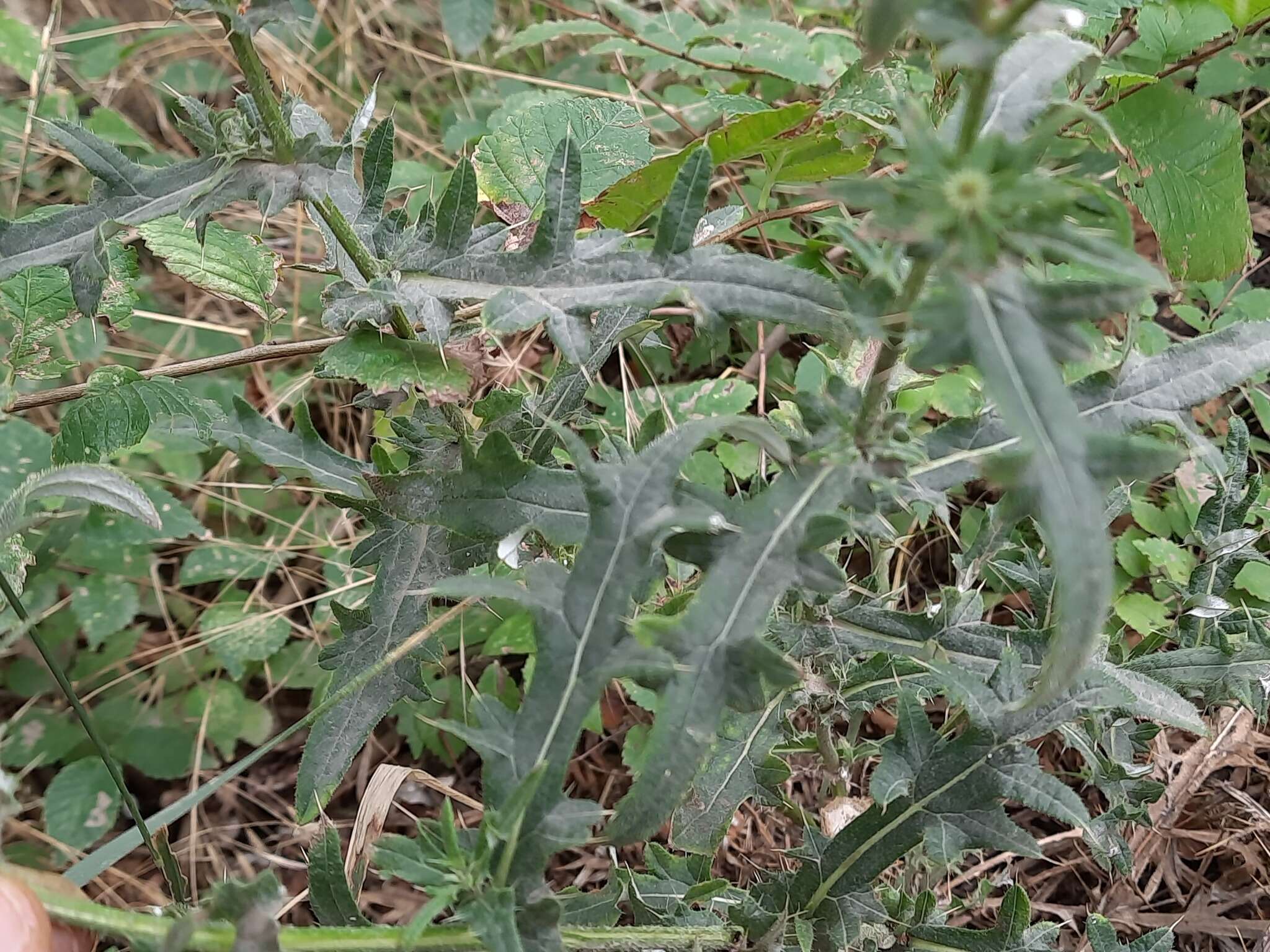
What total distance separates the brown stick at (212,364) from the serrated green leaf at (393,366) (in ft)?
1.06

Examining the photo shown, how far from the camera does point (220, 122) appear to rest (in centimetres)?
118

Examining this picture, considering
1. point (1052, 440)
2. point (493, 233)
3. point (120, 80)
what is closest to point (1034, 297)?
point (1052, 440)

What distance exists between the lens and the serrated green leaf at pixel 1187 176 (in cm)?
202

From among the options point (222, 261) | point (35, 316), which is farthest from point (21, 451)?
point (222, 261)

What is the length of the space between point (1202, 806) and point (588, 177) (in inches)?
73.5

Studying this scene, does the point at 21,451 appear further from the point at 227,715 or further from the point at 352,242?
the point at 352,242

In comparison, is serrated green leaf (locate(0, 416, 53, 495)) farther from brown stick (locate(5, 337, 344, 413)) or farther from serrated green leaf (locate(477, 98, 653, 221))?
serrated green leaf (locate(477, 98, 653, 221))

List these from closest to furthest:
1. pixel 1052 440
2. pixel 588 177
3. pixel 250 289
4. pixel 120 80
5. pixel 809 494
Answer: pixel 1052 440, pixel 809 494, pixel 250 289, pixel 588 177, pixel 120 80

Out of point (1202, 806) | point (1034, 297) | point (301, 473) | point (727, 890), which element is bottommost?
point (1202, 806)

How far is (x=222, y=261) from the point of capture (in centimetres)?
171

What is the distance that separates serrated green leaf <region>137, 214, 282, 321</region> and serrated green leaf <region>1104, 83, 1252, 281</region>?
1853 millimetres

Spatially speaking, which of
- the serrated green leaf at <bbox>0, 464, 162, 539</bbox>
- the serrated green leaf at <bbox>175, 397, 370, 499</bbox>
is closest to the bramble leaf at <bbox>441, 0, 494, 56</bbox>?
the serrated green leaf at <bbox>175, 397, 370, 499</bbox>

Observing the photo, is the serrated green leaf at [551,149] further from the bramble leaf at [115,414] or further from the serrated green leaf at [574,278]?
the bramble leaf at [115,414]

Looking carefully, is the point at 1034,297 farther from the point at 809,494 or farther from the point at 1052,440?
the point at 809,494
